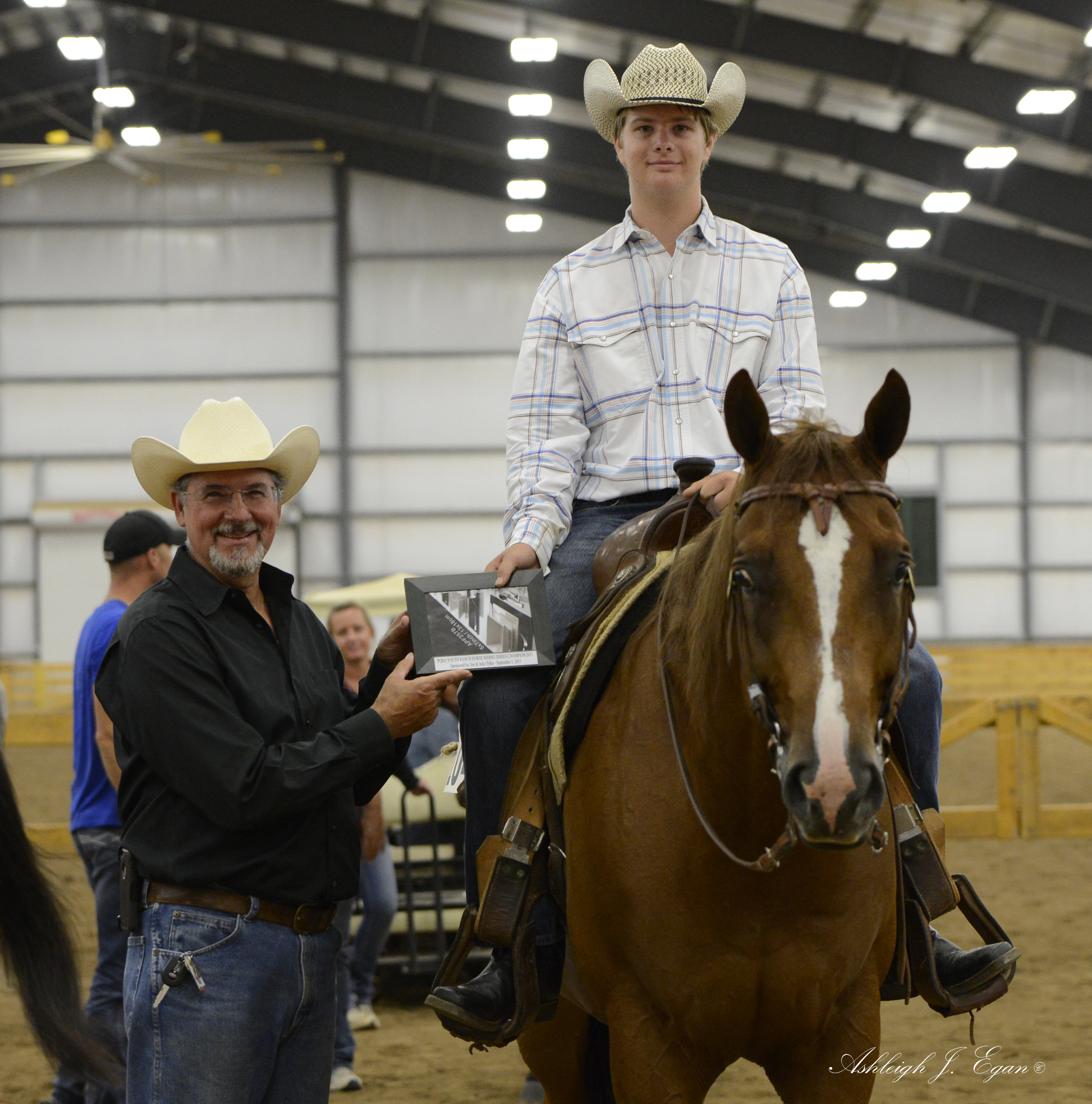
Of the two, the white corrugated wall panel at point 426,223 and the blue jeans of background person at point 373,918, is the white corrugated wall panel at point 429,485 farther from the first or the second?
the blue jeans of background person at point 373,918

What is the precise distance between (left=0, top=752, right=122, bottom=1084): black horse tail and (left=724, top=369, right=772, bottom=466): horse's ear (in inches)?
93.8

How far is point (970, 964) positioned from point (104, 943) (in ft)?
10.8

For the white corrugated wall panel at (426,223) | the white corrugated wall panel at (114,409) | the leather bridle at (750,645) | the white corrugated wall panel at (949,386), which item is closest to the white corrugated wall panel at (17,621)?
the white corrugated wall panel at (114,409)

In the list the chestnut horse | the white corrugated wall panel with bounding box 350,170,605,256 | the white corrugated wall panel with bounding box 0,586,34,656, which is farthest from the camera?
the white corrugated wall panel with bounding box 350,170,605,256

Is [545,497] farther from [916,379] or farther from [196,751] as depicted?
[916,379]

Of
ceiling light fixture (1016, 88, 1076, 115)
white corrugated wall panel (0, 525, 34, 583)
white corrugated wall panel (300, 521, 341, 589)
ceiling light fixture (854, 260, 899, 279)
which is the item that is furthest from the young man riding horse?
white corrugated wall panel (0, 525, 34, 583)

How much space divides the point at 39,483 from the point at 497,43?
38.9ft

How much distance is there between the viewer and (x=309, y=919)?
287 centimetres

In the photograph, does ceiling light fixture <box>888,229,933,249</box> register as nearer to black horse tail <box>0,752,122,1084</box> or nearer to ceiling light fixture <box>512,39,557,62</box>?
ceiling light fixture <box>512,39,557,62</box>

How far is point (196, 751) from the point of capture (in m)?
2.68

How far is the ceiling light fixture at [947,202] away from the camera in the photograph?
18.3 meters

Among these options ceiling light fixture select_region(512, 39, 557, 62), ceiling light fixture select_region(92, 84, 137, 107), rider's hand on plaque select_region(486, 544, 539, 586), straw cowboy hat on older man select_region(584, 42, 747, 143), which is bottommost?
rider's hand on plaque select_region(486, 544, 539, 586)

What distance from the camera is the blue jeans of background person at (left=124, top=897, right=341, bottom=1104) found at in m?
2.67

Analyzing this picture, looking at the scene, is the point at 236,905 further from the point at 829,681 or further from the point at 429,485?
the point at 429,485
